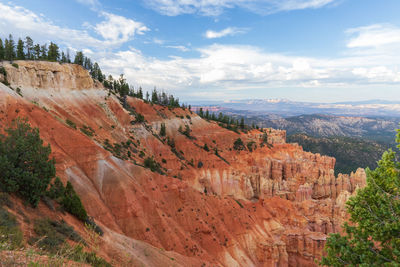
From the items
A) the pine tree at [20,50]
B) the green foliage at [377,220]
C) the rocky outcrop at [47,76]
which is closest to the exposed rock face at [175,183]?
the rocky outcrop at [47,76]

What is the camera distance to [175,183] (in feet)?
111

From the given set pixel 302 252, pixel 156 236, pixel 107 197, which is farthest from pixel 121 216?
pixel 302 252

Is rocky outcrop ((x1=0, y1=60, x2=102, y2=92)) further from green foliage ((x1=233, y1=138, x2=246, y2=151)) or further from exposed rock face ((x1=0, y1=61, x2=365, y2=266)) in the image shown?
green foliage ((x1=233, y1=138, x2=246, y2=151))

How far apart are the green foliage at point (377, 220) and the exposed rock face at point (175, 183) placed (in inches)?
566

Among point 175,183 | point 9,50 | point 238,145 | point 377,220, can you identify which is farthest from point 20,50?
point 377,220

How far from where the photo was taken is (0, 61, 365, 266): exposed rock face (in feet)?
83.4

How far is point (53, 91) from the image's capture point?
4088 centimetres

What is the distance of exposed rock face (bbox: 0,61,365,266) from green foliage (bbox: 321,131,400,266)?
47.1 ft

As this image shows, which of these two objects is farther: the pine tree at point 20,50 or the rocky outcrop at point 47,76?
the pine tree at point 20,50

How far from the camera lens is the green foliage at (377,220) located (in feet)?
27.0

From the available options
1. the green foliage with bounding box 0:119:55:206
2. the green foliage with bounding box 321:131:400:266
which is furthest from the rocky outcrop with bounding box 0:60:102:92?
the green foliage with bounding box 321:131:400:266

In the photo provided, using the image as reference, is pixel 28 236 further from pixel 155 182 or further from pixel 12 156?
pixel 155 182

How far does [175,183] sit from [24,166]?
21.5 metres

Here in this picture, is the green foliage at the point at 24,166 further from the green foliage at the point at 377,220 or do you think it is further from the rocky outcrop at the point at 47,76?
the rocky outcrop at the point at 47,76
